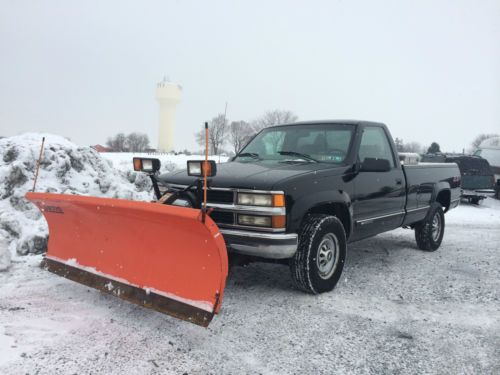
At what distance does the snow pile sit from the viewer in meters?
5.37

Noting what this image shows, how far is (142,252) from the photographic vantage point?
3.47 meters

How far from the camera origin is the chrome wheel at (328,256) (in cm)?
416

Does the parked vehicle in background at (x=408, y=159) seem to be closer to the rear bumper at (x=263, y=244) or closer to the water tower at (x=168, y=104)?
the rear bumper at (x=263, y=244)

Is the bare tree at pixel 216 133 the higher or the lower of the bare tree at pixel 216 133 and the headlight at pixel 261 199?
the higher

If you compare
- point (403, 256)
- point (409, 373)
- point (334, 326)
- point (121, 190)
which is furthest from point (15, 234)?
point (403, 256)

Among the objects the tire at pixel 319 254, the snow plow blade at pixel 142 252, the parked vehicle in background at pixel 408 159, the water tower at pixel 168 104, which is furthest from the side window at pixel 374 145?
the water tower at pixel 168 104

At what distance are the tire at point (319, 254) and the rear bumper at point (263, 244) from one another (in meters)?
0.23

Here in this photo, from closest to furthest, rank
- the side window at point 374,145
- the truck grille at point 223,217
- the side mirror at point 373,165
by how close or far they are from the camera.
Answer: the truck grille at point 223,217 → the side mirror at point 373,165 → the side window at point 374,145

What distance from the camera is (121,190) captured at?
7391 mm

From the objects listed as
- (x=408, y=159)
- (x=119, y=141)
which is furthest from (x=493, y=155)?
(x=119, y=141)

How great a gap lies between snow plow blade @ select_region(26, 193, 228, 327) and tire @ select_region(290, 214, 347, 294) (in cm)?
109

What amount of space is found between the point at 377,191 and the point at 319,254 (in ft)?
4.53

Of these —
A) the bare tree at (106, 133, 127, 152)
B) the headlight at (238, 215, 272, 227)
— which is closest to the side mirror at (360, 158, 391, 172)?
the headlight at (238, 215, 272, 227)

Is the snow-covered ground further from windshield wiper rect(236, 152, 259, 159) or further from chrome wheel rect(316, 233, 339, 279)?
chrome wheel rect(316, 233, 339, 279)
